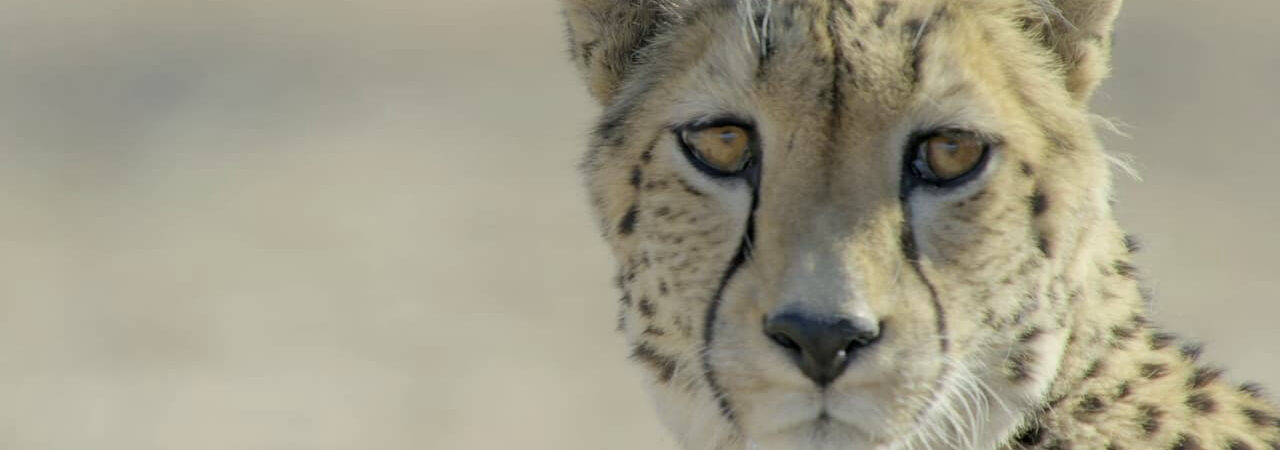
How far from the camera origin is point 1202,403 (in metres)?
2.85

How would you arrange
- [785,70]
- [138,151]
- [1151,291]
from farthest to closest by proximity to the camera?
[138,151], [1151,291], [785,70]

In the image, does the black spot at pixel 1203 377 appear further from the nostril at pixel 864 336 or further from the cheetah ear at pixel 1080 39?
the nostril at pixel 864 336

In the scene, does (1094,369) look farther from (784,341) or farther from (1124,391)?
(784,341)

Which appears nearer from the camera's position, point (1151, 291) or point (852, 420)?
point (852, 420)

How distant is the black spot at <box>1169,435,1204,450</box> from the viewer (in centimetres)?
276

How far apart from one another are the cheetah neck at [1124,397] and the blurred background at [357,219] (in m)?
4.26

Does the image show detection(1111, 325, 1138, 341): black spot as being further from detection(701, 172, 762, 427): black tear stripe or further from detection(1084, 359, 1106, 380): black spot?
detection(701, 172, 762, 427): black tear stripe

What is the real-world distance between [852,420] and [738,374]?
0.57ft

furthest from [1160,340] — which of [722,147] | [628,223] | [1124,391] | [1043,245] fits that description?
[628,223]

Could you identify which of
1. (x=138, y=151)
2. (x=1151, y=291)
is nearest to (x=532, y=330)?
(x=138, y=151)

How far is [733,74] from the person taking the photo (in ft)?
9.54

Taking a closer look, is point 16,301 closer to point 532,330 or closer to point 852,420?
point 532,330

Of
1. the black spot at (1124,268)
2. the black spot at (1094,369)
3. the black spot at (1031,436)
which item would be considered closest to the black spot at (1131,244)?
the black spot at (1124,268)

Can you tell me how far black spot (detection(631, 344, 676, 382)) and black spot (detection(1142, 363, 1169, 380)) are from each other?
2.13 feet
